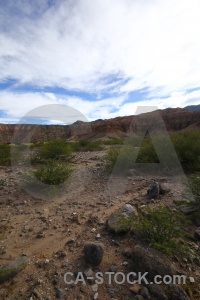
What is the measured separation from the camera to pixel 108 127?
45938 mm

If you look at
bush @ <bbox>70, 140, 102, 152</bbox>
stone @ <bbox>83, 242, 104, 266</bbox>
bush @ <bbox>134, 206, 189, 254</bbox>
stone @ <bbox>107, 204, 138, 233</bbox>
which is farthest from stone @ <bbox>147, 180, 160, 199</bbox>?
bush @ <bbox>70, 140, 102, 152</bbox>

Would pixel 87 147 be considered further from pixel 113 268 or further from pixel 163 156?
pixel 113 268

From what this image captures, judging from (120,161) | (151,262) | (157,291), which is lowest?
(157,291)

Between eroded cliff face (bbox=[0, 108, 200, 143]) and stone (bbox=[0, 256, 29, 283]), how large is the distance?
126 ft

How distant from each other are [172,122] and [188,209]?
43712 millimetres

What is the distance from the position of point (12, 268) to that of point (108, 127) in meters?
44.2

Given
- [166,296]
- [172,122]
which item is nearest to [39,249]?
[166,296]

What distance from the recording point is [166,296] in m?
1.92

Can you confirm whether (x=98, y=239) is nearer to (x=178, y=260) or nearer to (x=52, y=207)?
(x=178, y=260)

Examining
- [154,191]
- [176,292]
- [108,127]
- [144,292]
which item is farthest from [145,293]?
[108,127]

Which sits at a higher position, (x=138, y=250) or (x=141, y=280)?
(x=138, y=250)

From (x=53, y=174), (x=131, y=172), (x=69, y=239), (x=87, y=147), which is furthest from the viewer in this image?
(x=87, y=147)

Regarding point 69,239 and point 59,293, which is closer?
point 59,293

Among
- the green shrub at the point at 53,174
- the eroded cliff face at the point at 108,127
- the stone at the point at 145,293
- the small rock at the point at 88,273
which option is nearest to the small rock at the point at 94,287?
the small rock at the point at 88,273
